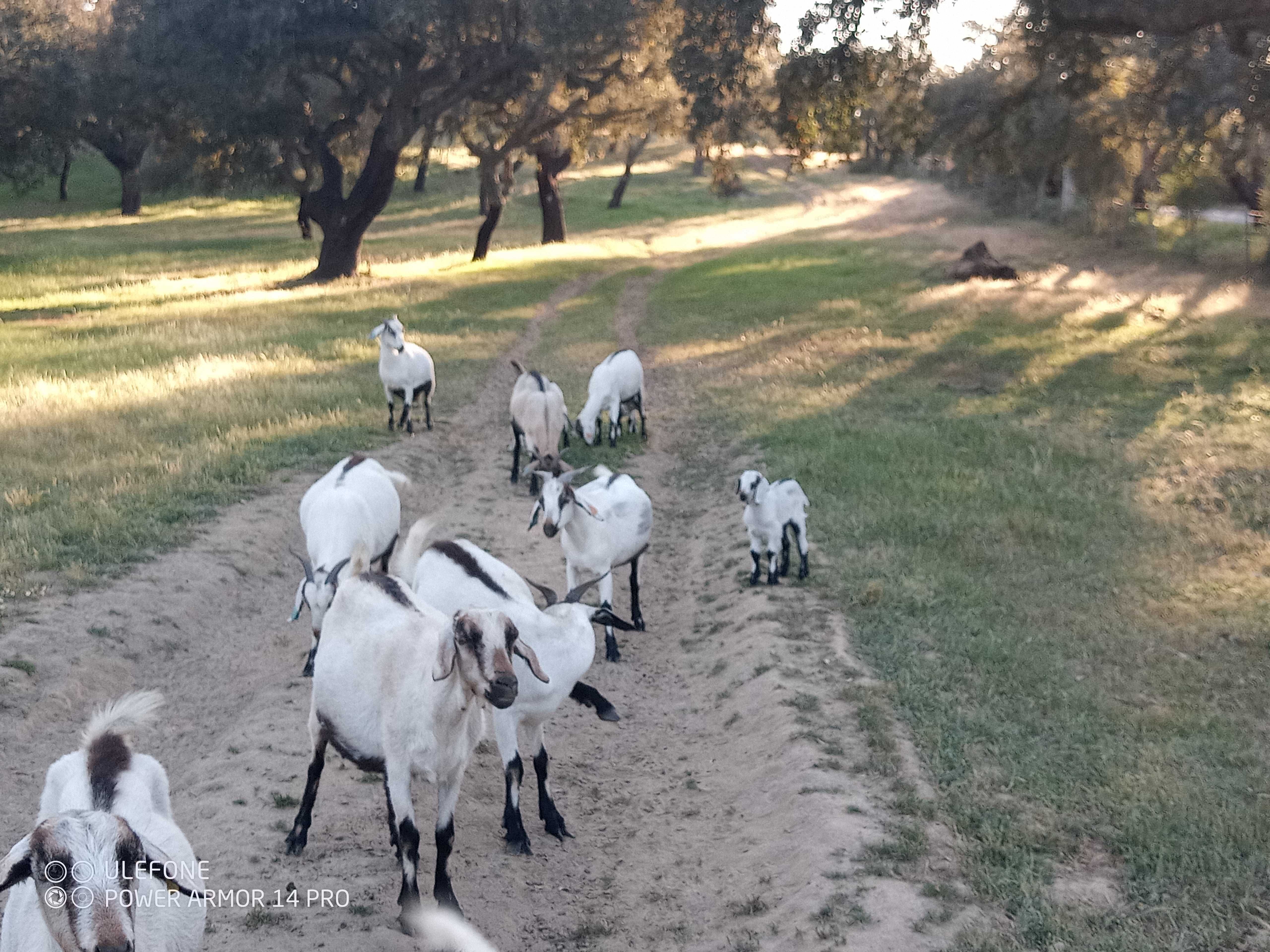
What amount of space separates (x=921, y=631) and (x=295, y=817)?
15.7 feet

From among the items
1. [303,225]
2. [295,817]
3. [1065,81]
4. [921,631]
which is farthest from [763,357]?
[303,225]

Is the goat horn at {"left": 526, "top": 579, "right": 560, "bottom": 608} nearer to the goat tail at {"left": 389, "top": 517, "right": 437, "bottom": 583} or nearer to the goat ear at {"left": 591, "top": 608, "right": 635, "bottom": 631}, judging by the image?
the goat ear at {"left": 591, "top": 608, "right": 635, "bottom": 631}

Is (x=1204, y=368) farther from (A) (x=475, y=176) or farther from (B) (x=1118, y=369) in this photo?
(A) (x=475, y=176)

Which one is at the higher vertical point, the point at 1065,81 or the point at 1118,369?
Result: the point at 1065,81

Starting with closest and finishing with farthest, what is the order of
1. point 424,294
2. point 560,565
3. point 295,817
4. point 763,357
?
Result: point 295,817, point 560,565, point 763,357, point 424,294

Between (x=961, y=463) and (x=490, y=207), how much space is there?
2606 centimetres

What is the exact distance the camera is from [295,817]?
610cm

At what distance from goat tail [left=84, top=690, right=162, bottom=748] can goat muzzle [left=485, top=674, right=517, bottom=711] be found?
1.46m

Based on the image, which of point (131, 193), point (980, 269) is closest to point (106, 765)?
point (980, 269)

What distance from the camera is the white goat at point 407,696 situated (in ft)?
16.4

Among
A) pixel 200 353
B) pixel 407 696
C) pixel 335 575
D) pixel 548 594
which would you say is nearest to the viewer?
pixel 407 696

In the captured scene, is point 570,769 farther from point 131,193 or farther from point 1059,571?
point 131,193

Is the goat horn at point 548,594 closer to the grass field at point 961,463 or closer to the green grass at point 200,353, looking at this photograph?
the grass field at point 961,463

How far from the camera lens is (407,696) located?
5.32 metres
